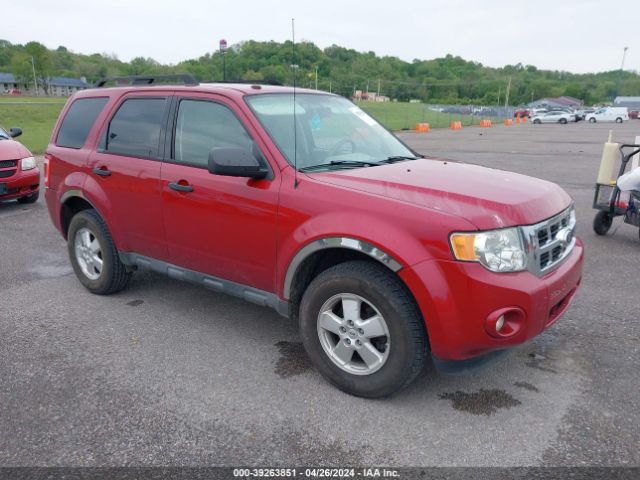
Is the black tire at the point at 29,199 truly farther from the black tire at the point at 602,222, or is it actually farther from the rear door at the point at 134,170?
the black tire at the point at 602,222

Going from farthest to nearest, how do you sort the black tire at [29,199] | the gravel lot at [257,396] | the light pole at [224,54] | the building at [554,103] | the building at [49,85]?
the building at [49,85]
the building at [554,103]
the black tire at [29,199]
the light pole at [224,54]
the gravel lot at [257,396]

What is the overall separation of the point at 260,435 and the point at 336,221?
1254mm

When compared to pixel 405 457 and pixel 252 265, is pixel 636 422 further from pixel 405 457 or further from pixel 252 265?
pixel 252 265

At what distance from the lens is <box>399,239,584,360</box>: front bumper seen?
2.74 meters

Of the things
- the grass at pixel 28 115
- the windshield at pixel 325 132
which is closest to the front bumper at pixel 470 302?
the windshield at pixel 325 132

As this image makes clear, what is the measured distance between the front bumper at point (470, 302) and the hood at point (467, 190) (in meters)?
0.29

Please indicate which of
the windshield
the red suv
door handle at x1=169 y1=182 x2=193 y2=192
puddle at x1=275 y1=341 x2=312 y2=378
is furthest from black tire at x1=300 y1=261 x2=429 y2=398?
door handle at x1=169 y1=182 x2=193 y2=192

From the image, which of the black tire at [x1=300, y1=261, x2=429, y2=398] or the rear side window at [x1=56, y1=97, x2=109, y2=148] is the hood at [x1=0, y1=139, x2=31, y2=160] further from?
the black tire at [x1=300, y1=261, x2=429, y2=398]

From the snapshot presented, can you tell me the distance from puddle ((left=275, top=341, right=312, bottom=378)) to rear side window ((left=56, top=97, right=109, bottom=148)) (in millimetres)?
2653

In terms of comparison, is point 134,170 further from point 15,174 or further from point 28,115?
point 28,115

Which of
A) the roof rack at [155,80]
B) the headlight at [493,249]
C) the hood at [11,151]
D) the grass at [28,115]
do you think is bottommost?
the grass at [28,115]

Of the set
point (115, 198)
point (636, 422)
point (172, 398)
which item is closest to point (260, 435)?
point (172, 398)

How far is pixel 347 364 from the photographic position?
324 centimetres

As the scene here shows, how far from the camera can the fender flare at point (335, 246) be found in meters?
2.90
